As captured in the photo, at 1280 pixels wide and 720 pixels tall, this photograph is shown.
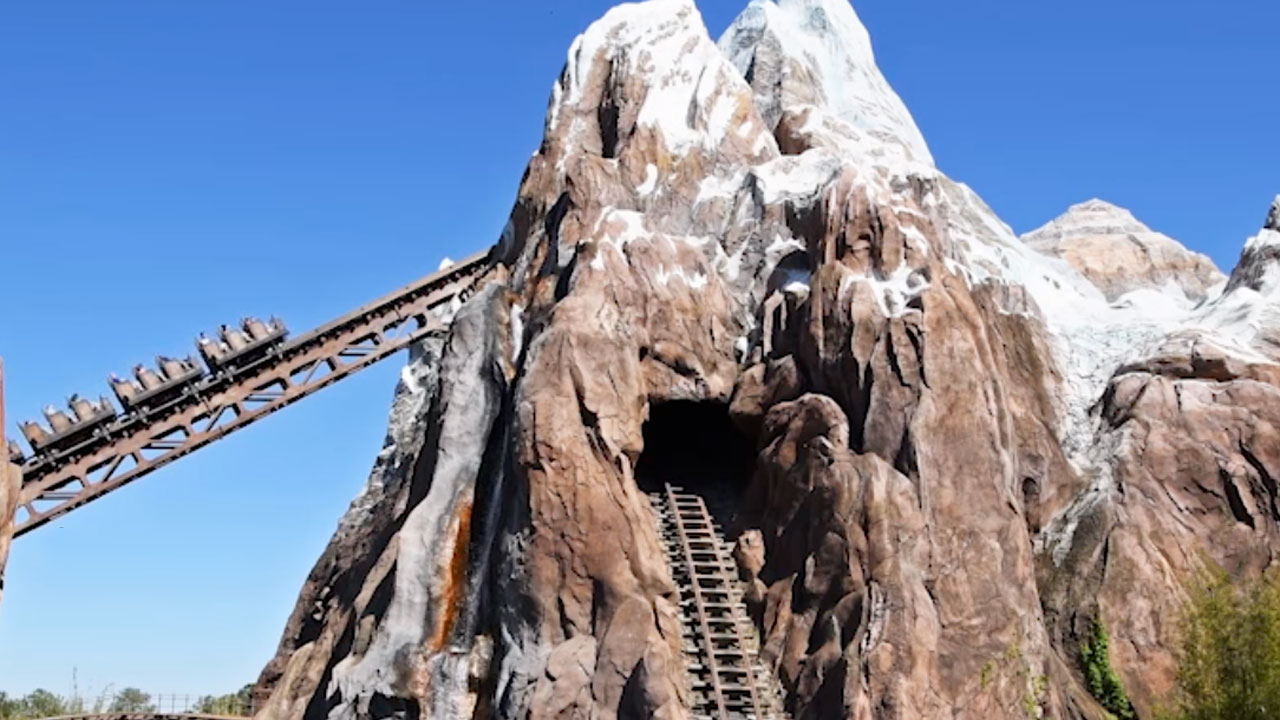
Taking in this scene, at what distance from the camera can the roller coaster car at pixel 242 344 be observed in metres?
31.7

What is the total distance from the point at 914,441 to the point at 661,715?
663cm

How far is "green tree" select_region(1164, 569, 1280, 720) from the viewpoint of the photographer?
2020cm

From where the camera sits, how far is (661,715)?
74.4 ft

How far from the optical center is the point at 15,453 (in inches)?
1120

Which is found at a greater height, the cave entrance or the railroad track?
the cave entrance

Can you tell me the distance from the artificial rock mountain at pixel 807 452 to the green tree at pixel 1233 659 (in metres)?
3.21

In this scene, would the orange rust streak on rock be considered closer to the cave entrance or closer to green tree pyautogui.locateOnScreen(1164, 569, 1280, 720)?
the cave entrance

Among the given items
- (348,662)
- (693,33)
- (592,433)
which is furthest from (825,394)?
(693,33)

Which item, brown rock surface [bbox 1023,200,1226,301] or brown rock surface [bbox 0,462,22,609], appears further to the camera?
brown rock surface [bbox 1023,200,1226,301]

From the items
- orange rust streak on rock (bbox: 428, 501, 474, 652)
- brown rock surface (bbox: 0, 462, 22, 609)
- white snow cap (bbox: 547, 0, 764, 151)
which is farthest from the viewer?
white snow cap (bbox: 547, 0, 764, 151)

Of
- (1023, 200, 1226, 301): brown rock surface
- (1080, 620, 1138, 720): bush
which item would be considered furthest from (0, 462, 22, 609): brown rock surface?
(1023, 200, 1226, 301): brown rock surface

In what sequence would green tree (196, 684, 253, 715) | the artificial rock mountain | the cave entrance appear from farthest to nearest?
green tree (196, 684, 253, 715) < the cave entrance < the artificial rock mountain

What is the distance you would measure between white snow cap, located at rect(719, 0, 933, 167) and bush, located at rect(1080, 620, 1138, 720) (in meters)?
17.2

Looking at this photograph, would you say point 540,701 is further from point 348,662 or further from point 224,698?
point 224,698
